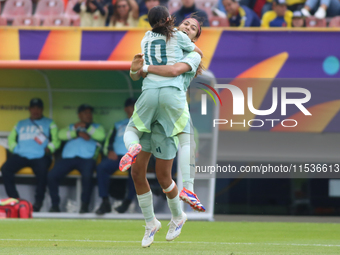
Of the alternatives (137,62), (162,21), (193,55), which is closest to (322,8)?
(193,55)

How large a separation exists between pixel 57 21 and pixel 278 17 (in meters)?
3.76

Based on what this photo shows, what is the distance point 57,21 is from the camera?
9.95 metres

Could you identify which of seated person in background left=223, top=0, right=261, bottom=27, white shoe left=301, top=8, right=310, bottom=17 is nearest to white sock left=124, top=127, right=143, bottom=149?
seated person in background left=223, top=0, right=261, bottom=27

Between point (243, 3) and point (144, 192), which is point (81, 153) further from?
point (144, 192)

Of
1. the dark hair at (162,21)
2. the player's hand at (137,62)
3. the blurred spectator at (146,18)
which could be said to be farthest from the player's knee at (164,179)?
the blurred spectator at (146,18)

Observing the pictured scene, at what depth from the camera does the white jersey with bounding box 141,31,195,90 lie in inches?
171

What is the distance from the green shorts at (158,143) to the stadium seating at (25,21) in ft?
20.4

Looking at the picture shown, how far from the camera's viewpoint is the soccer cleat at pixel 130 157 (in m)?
4.04

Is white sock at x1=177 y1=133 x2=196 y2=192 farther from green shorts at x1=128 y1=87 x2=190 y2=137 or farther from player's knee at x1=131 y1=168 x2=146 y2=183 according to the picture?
player's knee at x1=131 y1=168 x2=146 y2=183

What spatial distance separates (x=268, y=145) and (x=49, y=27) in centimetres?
395

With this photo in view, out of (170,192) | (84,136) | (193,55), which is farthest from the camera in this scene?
(84,136)

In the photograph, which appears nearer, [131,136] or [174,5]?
[131,136]

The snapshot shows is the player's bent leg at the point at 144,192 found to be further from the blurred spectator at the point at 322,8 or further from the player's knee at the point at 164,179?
the blurred spectator at the point at 322,8

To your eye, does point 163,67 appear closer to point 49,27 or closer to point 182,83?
point 182,83
